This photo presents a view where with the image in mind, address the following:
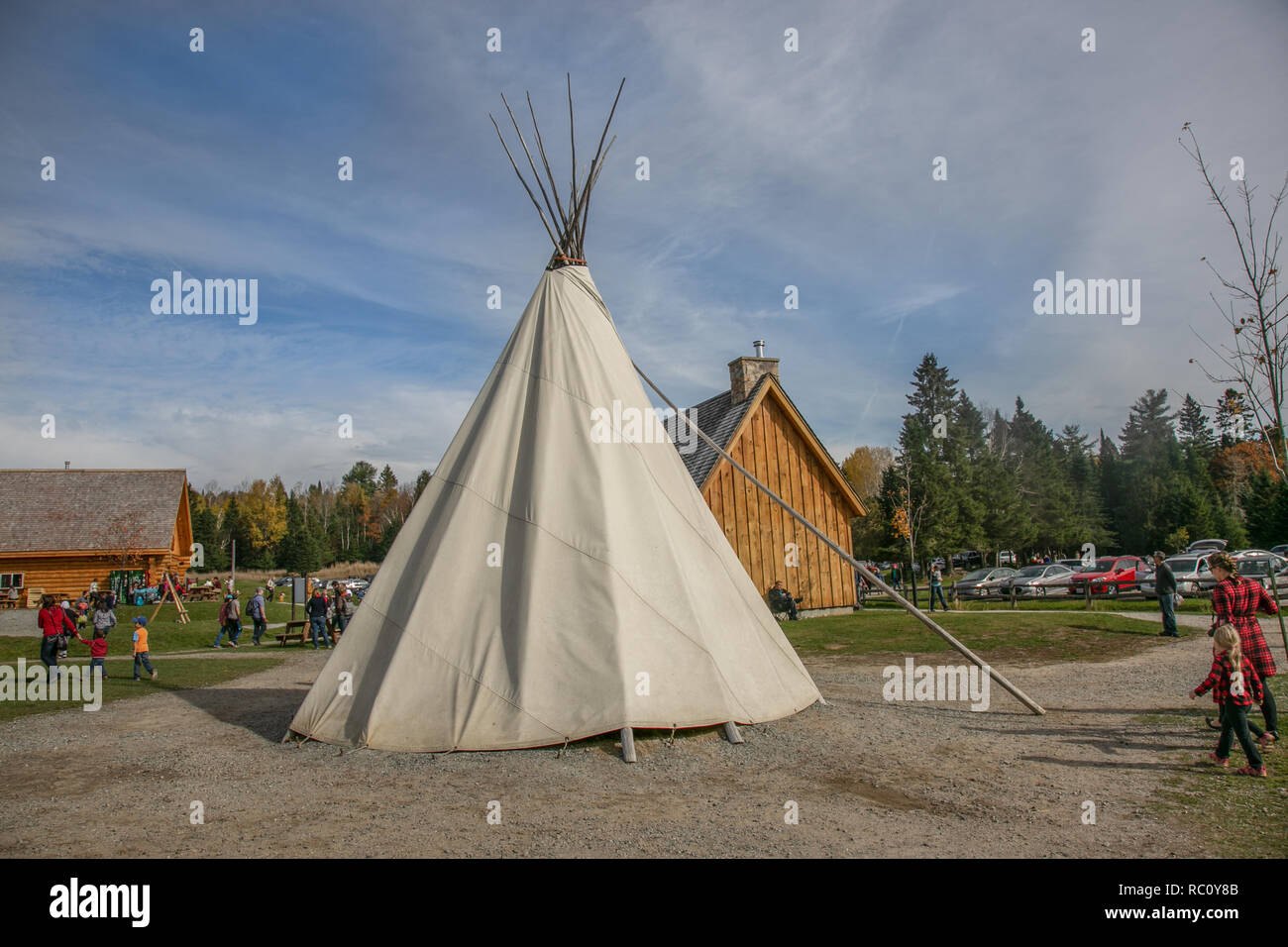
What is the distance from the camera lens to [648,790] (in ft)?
20.2

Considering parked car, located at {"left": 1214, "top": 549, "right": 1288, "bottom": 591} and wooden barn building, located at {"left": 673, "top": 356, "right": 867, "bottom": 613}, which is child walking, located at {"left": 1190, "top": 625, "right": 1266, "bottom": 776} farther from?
parked car, located at {"left": 1214, "top": 549, "right": 1288, "bottom": 591}

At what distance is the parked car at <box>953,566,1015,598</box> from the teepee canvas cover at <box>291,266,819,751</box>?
25.5 metres

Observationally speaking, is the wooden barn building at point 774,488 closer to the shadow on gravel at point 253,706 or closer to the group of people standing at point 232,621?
the shadow on gravel at point 253,706

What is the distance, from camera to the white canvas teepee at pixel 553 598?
23.9ft

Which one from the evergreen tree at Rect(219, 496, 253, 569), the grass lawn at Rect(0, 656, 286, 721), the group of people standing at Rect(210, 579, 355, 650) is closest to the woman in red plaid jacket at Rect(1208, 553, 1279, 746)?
the grass lawn at Rect(0, 656, 286, 721)

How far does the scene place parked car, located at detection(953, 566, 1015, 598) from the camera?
31766mm

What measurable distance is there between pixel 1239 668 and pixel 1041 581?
85.6 feet

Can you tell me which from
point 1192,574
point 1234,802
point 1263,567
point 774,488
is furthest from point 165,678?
point 1263,567

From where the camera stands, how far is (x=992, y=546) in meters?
51.7

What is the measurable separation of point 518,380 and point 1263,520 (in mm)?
54551

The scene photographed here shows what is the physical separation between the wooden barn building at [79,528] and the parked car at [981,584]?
3540 cm

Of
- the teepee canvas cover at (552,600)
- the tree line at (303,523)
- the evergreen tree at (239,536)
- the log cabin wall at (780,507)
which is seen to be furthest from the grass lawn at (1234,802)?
the evergreen tree at (239,536)
